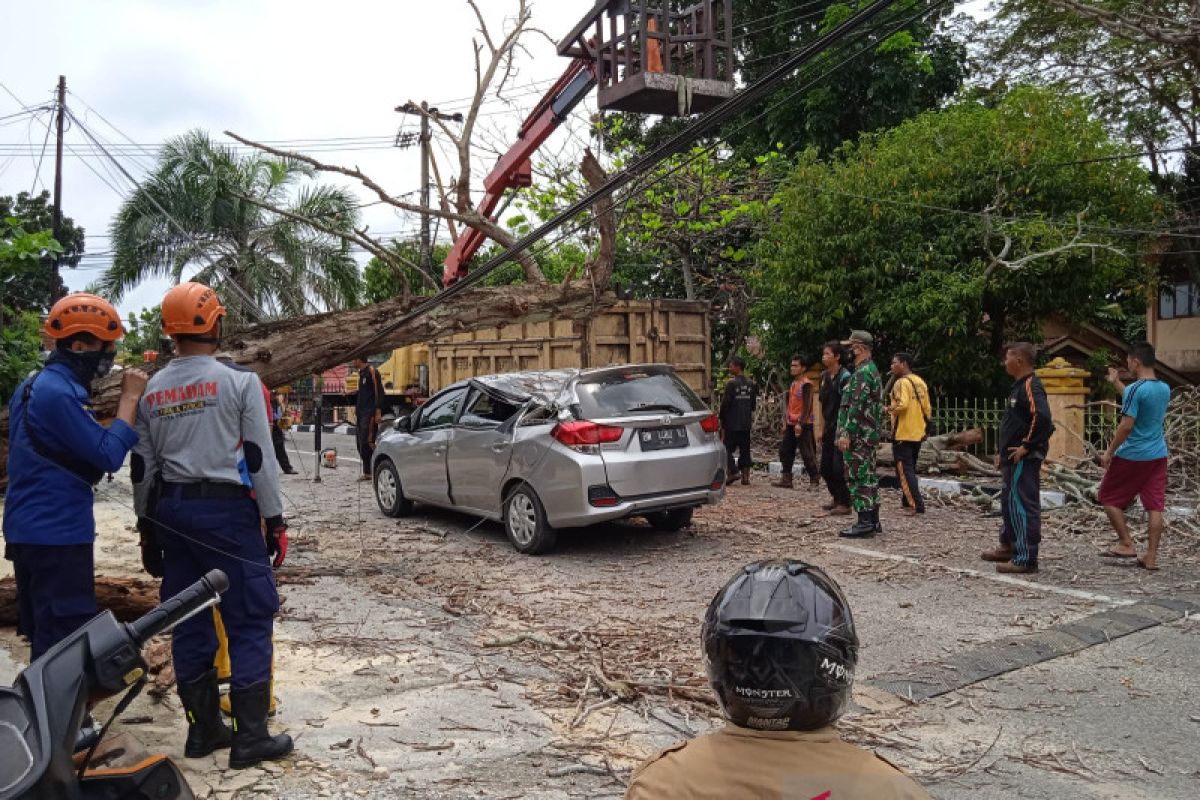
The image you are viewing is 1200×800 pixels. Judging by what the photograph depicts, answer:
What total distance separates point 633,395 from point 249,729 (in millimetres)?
5089

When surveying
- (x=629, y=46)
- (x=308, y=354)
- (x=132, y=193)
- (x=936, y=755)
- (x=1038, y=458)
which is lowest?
(x=936, y=755)

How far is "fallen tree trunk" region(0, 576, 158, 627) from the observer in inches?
223

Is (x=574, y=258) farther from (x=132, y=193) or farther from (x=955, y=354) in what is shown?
(x=955, y=354)

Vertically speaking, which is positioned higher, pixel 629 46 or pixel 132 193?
pixel 132 193

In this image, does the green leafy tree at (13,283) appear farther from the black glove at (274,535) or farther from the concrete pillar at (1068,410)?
the concrete pillar at (1068,410)

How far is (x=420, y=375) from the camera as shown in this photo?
18.1 metres

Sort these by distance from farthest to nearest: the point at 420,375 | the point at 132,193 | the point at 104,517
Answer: the point at 132,193 < the point at 420,375 < the point at 104,517

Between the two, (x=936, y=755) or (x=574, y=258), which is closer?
(x=936, y=755)

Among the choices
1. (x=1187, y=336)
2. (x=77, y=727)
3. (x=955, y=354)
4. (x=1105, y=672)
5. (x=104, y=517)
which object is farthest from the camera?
(x=1187, y=336)

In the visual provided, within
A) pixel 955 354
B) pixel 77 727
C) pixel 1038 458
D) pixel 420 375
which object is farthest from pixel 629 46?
pixel 420 375

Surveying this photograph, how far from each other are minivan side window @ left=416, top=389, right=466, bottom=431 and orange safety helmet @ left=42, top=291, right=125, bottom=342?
559 cm

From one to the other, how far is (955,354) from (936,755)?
459 inches

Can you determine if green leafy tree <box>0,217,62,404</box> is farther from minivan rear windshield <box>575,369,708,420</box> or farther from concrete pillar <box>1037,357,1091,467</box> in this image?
concrete pillar <box>1037,357,1091,467</box>

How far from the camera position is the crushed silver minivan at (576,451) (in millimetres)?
8047
